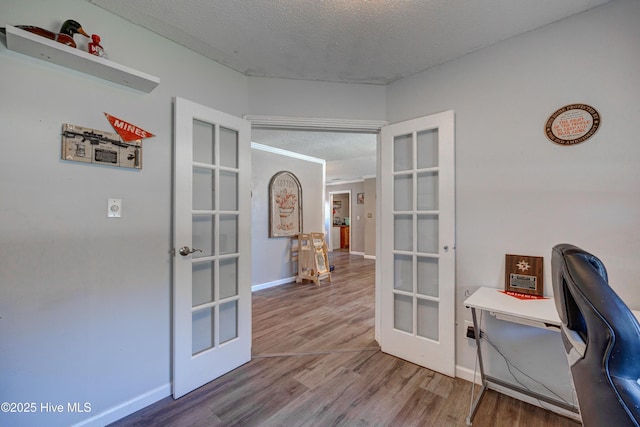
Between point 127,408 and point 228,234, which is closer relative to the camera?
point 127,408

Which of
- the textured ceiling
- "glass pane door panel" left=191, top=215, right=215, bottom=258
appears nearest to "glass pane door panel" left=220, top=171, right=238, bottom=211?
"glass pane door panel" left=191, top=215, right=215, bottom=258

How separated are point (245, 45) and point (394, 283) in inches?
86.8

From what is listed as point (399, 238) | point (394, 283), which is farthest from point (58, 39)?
point (394, 283)

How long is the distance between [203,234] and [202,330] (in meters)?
0.71

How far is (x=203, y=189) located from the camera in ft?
6.38

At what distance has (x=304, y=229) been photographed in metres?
5.23

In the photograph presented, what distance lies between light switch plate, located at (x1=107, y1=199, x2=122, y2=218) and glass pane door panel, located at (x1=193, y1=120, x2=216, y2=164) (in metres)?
0.55

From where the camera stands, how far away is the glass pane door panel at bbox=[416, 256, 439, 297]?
82.7 inches

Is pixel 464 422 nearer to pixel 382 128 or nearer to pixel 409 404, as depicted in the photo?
pixel 409 404

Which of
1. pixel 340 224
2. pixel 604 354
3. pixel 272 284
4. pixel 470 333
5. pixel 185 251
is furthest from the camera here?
pixel 340 224

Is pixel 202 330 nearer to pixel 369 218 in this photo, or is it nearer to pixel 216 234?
pixel 216 234

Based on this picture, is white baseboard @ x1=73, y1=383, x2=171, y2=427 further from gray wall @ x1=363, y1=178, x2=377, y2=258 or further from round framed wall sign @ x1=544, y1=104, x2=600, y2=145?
gray wall @ x1=363, y1=178, x2=377, y2=258

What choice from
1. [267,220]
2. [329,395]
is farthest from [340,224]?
[329,395]

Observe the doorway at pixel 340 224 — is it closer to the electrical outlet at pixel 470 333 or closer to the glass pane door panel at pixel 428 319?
the glass pane door panel at pixel 428 319
